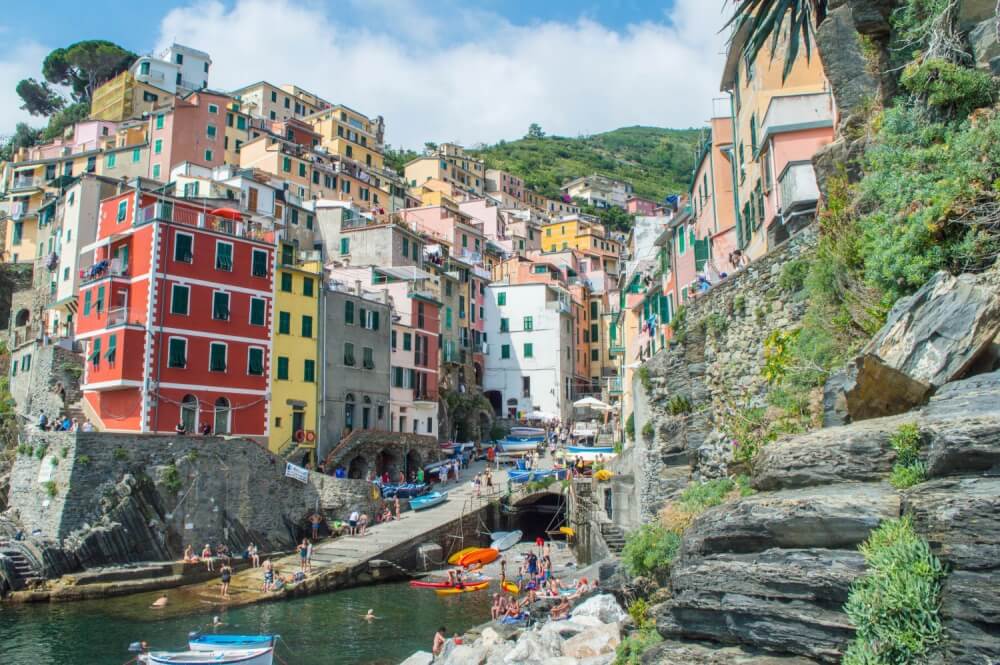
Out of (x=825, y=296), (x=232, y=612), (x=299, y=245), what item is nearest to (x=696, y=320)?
(x=825, y=296)

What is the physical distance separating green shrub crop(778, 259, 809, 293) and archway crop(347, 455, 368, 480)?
3605 centimetres

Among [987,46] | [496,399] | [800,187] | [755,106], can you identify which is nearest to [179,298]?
[755,106]

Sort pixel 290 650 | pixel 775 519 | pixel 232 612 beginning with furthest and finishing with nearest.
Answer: pixel 232 612
pixel 290 650
pixel 775 519

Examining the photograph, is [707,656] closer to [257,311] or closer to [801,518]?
[801,518]

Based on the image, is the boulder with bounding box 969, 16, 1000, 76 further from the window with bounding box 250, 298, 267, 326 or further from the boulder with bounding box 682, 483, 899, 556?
the window with bounding box 250, 298, 267, 326

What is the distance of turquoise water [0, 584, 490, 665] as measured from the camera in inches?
1016

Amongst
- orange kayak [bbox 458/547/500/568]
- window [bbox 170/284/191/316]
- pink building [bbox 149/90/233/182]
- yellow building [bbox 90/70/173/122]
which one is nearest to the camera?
orange kayak [bbox 458/547/500/568]

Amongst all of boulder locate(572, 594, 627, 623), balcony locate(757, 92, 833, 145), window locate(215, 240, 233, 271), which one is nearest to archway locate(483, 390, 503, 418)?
window locate(215, 240, 233, 271)

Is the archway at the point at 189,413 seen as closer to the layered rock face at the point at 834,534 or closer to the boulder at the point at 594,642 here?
the boulder at the point at 594,642

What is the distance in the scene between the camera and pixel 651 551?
17125mm

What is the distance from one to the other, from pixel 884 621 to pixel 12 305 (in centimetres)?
7019

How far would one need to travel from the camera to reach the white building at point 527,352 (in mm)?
75188

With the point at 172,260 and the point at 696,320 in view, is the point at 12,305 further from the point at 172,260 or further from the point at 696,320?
the point at 696,320

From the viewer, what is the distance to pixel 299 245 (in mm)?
66312
